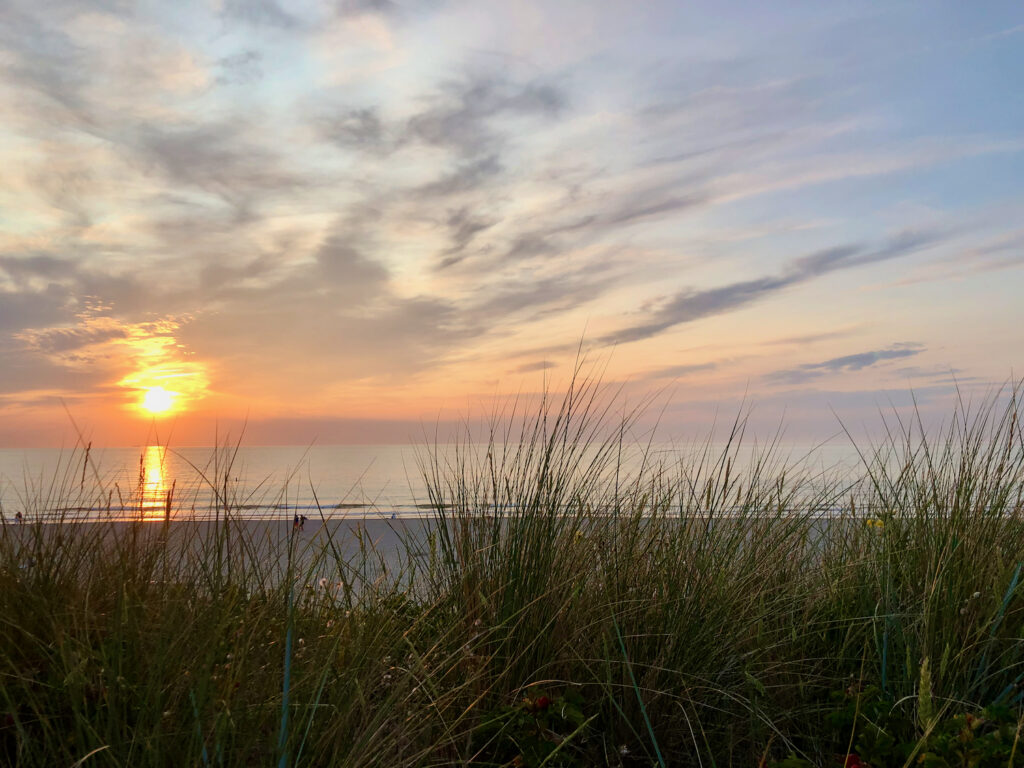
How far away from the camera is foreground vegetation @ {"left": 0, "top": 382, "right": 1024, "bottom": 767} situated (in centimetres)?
198

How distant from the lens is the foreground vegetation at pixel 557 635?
6.48ft

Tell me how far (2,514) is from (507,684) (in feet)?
6.54

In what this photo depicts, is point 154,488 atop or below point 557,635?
atop

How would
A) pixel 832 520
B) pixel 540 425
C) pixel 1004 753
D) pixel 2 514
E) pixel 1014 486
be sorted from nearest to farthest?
pixel 1004 753, pixel 2 514, pixel 540 425, pixel 1014 486, pixel 832 520

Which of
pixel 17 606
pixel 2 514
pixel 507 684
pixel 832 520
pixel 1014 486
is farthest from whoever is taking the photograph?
pixel 832 520

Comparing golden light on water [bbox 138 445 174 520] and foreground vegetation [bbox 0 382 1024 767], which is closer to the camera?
foreground vegetation [bbox 0 382 1024 767]

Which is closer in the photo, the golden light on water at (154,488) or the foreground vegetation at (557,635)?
the foreground vegetation at (557,635)

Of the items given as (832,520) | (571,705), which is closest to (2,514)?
(571,705)

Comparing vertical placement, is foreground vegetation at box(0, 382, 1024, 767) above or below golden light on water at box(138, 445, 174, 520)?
below

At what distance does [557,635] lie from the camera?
2.69 meters

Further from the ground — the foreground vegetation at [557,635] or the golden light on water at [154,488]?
the golden light on water at [154,488]

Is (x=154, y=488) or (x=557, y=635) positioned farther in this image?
(x=154, y=488)

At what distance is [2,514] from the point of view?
2.86m

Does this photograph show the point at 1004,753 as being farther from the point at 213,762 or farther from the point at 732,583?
the point at 213,762
